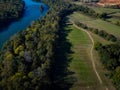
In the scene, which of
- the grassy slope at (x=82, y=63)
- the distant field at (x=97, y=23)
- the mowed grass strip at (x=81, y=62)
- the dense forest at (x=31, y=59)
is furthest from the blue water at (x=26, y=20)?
the grassy slope at (x=82, y=63)

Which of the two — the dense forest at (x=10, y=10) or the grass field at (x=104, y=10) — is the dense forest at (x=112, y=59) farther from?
the dense forest at (x=10, y=10)

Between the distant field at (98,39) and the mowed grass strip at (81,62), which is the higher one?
the distant field at (98,39)

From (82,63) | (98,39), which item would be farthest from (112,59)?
(98,39)

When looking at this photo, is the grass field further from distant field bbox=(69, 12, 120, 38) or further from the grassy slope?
the grassy slope

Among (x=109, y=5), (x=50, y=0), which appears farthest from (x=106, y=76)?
(x=50, y=0)

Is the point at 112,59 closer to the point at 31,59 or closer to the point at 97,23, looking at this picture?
the point at 31,59
